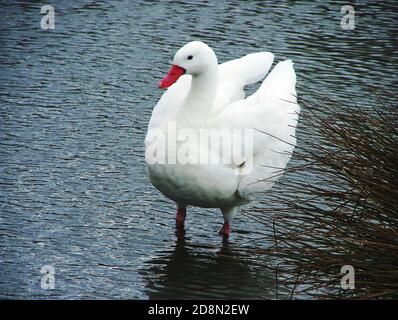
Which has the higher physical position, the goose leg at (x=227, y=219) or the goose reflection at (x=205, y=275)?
the goose leg at (x=227, y=219)

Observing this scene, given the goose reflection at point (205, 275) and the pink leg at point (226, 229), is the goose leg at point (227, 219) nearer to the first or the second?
the pink leg at point (226, 229)

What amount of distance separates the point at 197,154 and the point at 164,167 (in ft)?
1.01

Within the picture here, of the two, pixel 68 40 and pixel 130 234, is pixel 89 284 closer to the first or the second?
pixel 130 234

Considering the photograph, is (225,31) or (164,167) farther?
(225,31)

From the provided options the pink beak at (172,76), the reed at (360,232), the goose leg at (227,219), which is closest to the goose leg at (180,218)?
the goose leg at (227,219)

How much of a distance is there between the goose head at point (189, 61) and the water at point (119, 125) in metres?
1.49

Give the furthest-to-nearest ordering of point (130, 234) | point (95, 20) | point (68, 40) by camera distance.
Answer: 1. point (95, 20)
2. point (68, 40)
3. point (130, 234)

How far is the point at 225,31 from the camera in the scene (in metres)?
15.8

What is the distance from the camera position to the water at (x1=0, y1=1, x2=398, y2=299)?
812 cm

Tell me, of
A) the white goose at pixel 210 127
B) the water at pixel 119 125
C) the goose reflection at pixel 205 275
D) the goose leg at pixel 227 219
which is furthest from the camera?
the goose leg at pixel 227 219

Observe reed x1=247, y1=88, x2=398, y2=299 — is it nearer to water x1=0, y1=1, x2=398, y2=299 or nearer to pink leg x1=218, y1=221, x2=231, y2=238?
water x1=0, y1=1, x2=398, y2=299

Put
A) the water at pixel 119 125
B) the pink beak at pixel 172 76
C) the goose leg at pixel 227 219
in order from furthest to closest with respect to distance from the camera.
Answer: the goose leg at pixel 227 219 < the pink beak at pixel 172 76 < the water at pixel 119 125

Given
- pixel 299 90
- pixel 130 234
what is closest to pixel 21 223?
pixel 130 234

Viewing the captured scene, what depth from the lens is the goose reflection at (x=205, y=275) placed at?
25.8 feet
